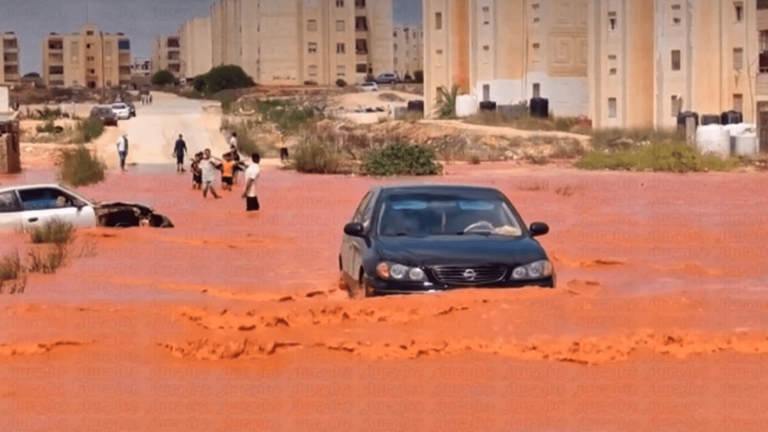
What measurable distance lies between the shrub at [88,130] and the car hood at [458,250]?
187 ft

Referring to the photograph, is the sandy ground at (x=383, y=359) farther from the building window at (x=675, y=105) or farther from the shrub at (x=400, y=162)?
the building window at (x=675, y=105)

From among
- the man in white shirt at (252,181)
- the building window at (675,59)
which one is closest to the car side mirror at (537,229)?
the man in white shirt at (252,181)

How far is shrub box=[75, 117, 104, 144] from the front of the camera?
72181 mm

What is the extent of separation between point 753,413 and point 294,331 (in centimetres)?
393

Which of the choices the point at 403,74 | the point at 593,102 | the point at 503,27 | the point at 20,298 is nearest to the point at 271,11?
the point at 403,74

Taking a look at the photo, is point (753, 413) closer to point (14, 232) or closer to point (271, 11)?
point (14, 232)

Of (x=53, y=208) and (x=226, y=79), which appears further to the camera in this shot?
(x=226, y=79)

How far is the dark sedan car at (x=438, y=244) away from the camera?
45.7ft

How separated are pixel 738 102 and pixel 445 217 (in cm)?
4870

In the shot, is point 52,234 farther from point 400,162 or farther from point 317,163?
point 317,163

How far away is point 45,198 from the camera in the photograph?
26109mm

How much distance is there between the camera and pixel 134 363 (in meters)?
11.2

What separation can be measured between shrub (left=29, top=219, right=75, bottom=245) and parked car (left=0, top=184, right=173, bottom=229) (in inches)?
15.1

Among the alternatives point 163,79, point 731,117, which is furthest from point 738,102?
point 163,79
